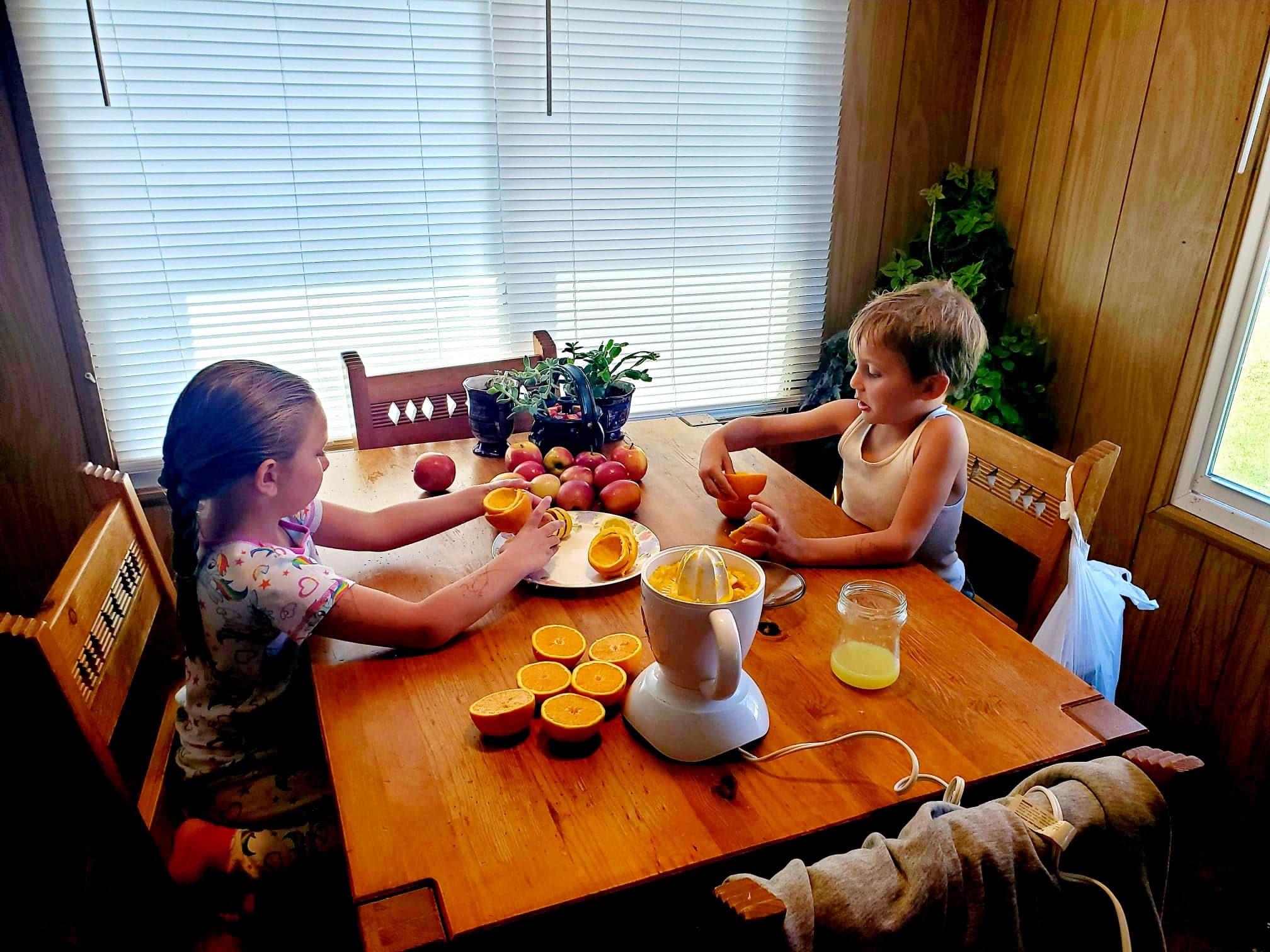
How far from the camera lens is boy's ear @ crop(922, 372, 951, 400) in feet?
4.87

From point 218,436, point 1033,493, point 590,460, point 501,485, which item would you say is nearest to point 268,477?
point 218,436

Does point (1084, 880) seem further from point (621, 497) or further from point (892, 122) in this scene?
point (892, 122)

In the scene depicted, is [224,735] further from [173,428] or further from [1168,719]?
[1168,719]

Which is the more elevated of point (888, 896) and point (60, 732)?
point (888, 896)

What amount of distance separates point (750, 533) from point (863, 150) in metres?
1.84

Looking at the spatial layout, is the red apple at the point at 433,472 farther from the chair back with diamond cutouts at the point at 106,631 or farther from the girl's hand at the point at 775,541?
the girl's hand at the point at 775,541

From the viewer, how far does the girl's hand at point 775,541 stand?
1290mm

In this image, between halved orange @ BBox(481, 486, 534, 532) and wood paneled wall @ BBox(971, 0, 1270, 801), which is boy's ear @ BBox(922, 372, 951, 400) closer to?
halved orange @ BBox(481, 486, 534, 532)

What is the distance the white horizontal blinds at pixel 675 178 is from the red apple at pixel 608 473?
3.59 feet

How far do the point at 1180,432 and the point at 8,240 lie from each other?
2.87 meters

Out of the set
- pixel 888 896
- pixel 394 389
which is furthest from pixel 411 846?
pixel 394 389

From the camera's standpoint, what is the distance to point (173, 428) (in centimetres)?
108

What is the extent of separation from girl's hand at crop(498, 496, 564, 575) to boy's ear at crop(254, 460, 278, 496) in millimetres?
321

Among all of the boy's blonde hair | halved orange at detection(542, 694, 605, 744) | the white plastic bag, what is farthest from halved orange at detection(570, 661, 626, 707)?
the white plastic bag
